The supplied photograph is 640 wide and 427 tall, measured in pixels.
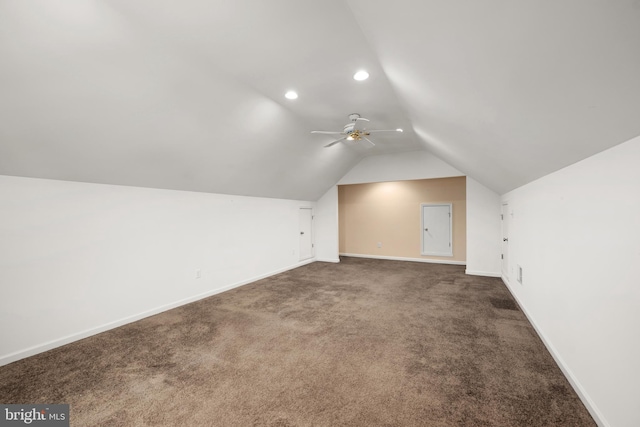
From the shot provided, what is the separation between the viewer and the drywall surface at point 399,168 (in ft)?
21.2

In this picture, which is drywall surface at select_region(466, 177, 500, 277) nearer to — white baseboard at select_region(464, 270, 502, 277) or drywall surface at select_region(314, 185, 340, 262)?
white baseboard at select_region(464, 270, 502, 277)

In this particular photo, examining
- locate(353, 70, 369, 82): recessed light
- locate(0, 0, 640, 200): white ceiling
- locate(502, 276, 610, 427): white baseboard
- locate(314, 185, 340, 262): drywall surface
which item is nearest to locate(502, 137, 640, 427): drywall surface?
locate(502, 276, 610, 427): white baseboard

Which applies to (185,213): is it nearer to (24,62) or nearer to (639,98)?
(24,62)

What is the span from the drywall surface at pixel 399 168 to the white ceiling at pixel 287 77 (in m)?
2.68

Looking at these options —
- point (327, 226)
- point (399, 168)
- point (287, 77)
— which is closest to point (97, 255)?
point (287, 77)

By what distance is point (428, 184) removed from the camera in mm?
7484

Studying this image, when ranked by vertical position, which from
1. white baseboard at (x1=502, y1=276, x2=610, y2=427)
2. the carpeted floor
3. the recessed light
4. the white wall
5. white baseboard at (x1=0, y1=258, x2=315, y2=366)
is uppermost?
the recessed light

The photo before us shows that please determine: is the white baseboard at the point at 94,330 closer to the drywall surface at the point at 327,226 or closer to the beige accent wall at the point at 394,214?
the drywall surface at the point at 327,226

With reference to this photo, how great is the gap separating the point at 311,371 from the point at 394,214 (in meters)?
6.14

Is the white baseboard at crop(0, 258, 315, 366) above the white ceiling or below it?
below

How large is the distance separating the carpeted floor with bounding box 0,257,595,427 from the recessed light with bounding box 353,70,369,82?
2934mm

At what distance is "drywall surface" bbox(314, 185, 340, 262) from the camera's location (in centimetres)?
772

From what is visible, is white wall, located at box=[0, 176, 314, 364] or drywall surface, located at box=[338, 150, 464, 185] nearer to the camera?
white wall, located at box=[0, 176, 314, 364]

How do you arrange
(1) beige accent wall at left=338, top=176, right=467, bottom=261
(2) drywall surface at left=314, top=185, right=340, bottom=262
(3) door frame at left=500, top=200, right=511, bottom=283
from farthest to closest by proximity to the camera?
1. (2) drywall surface at left=314, top=185, right=340, bottom=262
2. (1) beige accent wall at left=338, top=176, right=467, bottom=261
3. (3) door frame at left=500, top=200, right=511, bottom=283
